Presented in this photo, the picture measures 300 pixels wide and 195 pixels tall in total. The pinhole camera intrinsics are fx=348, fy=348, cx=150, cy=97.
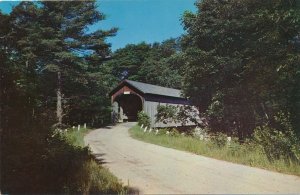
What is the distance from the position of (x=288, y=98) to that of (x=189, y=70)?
721 centimetres

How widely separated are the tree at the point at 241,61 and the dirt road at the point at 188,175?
13.6 ft

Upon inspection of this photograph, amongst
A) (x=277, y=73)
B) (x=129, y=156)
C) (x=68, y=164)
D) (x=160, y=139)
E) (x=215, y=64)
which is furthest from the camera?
(x=160, y=139)

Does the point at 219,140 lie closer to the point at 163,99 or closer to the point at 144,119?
the point at 144,119

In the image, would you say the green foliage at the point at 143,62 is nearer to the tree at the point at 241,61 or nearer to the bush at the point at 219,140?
the tree at the point at 241,61

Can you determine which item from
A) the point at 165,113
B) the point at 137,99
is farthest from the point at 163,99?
the point at 165,113

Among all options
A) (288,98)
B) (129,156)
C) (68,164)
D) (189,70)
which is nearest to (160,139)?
(189,70)

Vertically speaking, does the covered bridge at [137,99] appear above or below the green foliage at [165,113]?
above

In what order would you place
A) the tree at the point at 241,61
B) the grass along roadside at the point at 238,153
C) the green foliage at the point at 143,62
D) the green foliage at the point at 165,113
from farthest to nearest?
the green foliage at the point at 143,62, the green foliage at the point at 165,113, the tree at the point at 241,61, the grass along roadside at the point at 238,153

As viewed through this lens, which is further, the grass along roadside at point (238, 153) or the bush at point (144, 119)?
the bush at point (144, 119)

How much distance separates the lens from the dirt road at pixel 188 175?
9.19m

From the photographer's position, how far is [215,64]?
1923 cm

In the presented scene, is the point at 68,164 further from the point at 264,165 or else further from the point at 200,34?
the point at 200,34

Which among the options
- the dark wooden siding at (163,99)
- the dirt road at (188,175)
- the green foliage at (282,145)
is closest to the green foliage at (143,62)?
the dark wooden siding at (163,99)

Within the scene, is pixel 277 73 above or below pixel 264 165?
above
